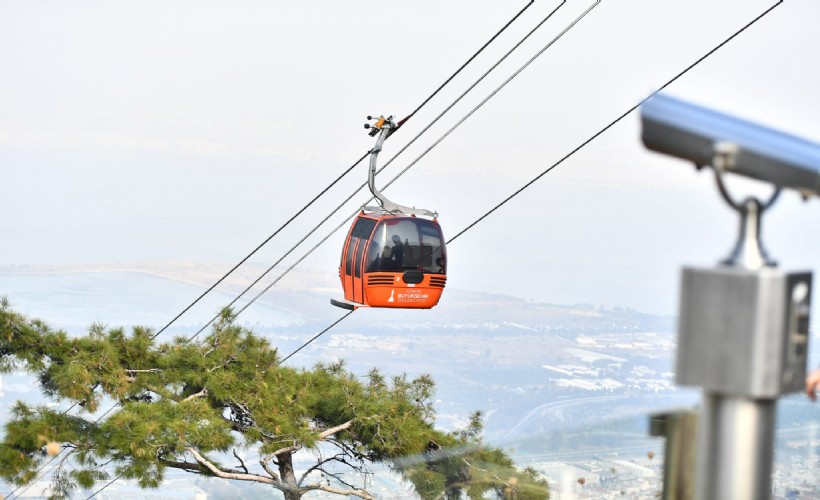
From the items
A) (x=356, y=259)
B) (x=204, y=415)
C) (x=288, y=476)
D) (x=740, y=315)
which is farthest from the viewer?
(x=288, y=476)

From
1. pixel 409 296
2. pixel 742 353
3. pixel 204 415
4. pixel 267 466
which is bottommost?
pixel 267 466

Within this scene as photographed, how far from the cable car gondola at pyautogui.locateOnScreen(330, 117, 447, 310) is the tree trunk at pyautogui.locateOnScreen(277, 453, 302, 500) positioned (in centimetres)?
130

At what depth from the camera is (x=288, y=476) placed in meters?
8.76

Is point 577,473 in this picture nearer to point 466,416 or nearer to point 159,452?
point 159,452

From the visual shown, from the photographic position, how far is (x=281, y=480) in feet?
28.6

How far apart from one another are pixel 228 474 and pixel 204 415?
68cm

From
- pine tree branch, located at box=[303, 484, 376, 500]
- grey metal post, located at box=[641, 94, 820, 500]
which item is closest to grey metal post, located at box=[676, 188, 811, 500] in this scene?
grey metal post, located at box=[641, 94, 820, 500]

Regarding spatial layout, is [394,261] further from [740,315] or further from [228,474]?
[740,315]

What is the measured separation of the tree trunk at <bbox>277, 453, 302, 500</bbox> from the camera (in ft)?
28.3

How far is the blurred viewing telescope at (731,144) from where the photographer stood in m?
0.90

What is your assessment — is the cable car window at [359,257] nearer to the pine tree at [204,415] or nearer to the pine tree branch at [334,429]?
the pine tree at [204,415]

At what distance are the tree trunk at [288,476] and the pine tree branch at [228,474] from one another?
3.8 inches

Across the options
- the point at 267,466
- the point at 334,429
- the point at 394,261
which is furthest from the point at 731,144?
the point at 267,466

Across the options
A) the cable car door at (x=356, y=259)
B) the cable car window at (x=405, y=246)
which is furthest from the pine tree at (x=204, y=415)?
the cable car window at (x=405, y=246)
